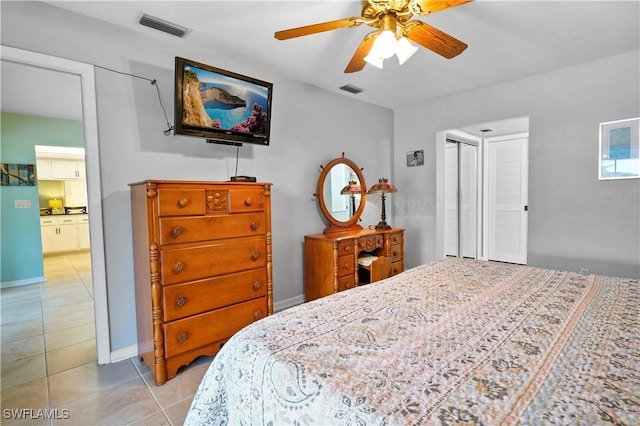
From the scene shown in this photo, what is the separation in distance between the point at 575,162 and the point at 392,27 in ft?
8.56

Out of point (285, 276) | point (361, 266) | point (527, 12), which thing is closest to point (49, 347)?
point (285, 276)

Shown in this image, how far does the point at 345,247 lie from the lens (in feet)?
10.4

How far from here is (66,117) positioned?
478cm

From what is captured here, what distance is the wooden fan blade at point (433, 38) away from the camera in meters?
1.72

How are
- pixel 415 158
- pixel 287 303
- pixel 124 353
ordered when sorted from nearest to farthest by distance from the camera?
pixel 124 353 → pixel 287 303 → pixel 415 158

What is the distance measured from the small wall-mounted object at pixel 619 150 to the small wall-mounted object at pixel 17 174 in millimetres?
7039

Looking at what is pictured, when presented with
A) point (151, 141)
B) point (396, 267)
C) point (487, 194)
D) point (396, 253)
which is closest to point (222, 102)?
point (151, 141)

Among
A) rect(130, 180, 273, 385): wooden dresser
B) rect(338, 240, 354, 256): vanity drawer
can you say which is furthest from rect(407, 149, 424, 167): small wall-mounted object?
rect(130, 180, 273, 385): wooden dresser

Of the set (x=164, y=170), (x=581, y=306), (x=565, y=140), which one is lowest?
(x=581, y=306)

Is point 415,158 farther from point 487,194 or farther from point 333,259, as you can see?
point 333,259

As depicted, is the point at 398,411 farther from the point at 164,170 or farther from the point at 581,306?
the point at 164,170

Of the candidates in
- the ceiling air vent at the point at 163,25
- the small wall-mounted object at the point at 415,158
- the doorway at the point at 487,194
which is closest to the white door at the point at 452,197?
the doorway at the point at 487,194

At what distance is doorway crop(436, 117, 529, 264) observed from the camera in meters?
5.04

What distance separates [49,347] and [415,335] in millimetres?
2968
